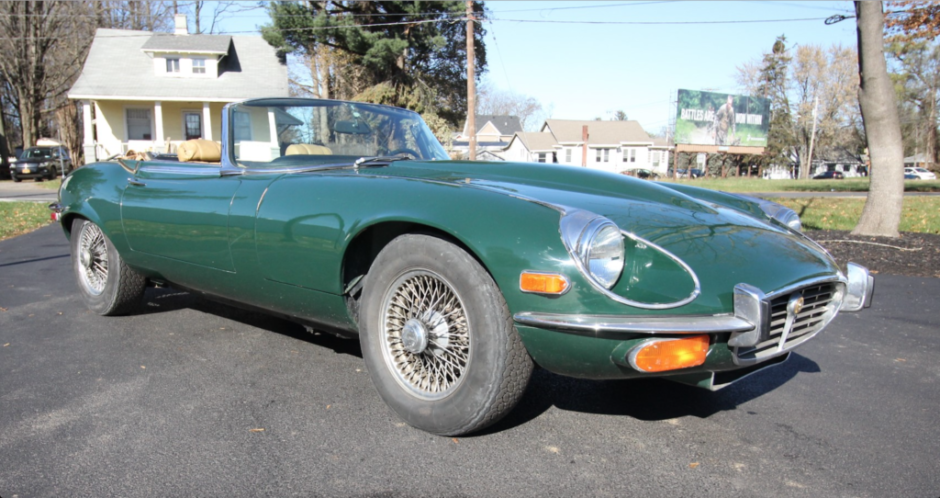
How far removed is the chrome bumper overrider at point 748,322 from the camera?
2.21 metres

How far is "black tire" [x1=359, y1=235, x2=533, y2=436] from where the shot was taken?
94.6 inches

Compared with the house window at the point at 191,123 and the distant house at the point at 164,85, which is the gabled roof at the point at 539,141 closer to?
the distant house at the point at 164,85

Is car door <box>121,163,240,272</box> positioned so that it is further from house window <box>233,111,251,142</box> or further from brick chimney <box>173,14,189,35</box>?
brick chimney <box>173,14,189,35</box>

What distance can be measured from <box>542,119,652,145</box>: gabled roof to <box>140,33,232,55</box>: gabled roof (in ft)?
116

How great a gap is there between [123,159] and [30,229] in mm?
7877

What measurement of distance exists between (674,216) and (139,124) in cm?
3276

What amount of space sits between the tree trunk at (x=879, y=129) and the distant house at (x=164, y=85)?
81.1 ft

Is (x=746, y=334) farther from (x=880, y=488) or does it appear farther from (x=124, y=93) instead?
(x=124, y=93)

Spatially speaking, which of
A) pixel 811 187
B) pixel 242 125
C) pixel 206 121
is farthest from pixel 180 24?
pixel 242 125

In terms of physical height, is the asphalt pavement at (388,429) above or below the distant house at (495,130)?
below

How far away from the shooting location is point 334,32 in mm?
27781

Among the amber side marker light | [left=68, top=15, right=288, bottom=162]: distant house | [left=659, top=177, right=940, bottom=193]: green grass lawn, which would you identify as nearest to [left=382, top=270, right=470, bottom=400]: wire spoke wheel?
the amber side marker light

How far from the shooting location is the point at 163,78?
30141 millimetres

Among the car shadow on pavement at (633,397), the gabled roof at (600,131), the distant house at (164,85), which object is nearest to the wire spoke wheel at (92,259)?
the car shadow on pavement at (633,397)
